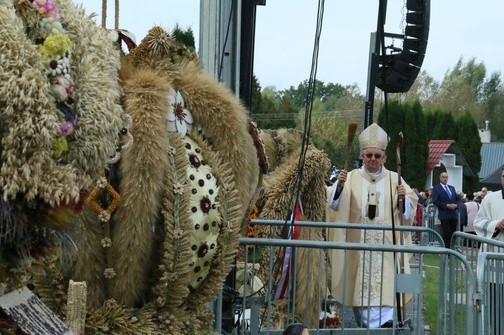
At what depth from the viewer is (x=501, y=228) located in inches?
323

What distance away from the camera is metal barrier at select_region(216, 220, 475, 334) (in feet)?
17.5

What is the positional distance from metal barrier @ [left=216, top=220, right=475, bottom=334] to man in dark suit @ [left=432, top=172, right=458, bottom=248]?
11318 mm

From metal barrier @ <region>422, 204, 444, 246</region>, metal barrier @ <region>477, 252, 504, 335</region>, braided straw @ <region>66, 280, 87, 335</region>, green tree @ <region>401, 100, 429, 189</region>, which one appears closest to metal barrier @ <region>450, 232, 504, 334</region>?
metal barrier @ <region>477, 252, 504, 335</region>

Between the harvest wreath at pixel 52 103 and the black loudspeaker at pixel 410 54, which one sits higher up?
the black loudspeaker at pixel 410 54

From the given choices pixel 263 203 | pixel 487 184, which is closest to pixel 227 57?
pixel 263 203

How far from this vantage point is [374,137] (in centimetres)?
771

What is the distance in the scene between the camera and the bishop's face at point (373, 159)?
25.9 ft

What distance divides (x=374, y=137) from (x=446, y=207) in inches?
452

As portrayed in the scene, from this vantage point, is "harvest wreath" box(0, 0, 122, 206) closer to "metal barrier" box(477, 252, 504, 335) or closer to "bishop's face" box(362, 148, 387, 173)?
"metal barrier" box(477, 252, 504, 335)

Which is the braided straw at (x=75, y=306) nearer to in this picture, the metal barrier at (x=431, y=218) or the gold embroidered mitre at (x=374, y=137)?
the gold embroidered mitre at (x=374, y=137)

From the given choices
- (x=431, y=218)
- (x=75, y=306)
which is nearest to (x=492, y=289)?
(x=75, y=306)

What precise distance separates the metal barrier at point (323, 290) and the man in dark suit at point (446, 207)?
11318 mm

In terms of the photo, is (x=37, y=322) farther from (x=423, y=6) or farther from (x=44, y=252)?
(x=423, y=6)

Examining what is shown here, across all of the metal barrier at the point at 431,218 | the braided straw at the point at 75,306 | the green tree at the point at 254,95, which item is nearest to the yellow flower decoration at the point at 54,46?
the braided straw at the point at 75,306
